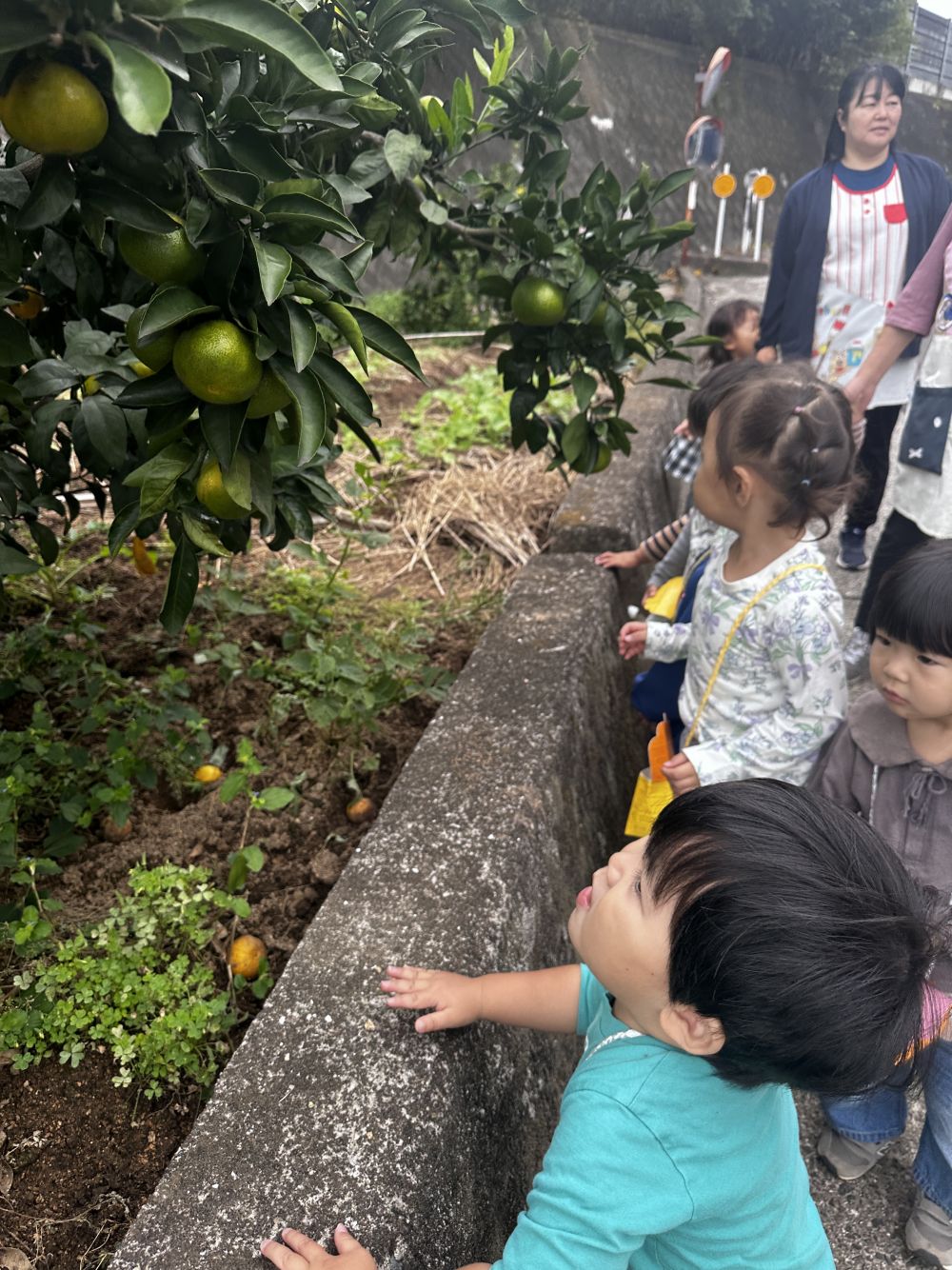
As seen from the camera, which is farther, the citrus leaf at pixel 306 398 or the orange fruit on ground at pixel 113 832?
the orange fruit on ground at pixel 113 832

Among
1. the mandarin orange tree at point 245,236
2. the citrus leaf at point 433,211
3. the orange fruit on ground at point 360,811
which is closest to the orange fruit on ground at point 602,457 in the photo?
the mandarin orange tree at point 245,236

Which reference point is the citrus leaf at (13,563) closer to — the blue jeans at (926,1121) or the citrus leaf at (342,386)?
the citrus leaf at (342,386)

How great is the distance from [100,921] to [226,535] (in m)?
0.73

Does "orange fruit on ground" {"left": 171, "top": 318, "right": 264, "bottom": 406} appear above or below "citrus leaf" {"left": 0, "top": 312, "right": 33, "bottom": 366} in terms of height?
above

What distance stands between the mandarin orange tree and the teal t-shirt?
→ 0.82m

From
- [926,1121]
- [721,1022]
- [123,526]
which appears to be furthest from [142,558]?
[926,1121]

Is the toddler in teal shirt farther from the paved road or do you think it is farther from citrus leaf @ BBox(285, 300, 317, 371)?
citrus leaf @ BBox(285, 300, 317, 371)

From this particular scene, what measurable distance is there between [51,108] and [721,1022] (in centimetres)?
113

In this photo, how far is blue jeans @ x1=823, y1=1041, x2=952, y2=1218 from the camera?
159 cm

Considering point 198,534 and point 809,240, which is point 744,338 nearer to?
point 809,240

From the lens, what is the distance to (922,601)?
62.3 inches

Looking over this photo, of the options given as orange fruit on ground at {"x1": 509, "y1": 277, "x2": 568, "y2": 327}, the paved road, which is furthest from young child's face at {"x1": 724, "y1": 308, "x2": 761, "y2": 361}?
the paved road

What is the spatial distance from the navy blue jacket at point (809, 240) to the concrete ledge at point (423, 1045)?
1.88 meters

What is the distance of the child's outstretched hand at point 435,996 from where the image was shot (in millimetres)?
1252
